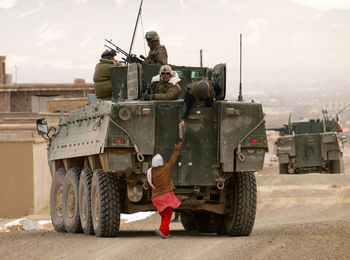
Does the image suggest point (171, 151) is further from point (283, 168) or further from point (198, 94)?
point (283, 168)

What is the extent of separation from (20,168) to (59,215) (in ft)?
39.5

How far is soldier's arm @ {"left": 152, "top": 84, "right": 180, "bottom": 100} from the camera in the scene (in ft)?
45.9

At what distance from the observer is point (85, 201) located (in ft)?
50.3

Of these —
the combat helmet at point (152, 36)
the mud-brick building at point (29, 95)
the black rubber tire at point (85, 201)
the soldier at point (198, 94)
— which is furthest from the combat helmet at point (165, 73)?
the mud-brick building at point (29, 95)

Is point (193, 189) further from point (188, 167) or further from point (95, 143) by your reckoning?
point (95, 143)

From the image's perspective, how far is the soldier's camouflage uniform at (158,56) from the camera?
15.4m

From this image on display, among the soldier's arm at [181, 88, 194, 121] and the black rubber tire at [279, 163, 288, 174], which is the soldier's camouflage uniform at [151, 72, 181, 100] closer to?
the soldier's arm at [181, 88, 194, 121]

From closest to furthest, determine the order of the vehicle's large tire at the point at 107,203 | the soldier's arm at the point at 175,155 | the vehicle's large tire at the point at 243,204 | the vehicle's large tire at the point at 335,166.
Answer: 1. the soldier's arm at the point at 175,155
2. the vehicle's large tire at the point at 107,203
3. the vehicle's large tire at the point at 243,204
4. the vehicle's large tire at the point at 335,166

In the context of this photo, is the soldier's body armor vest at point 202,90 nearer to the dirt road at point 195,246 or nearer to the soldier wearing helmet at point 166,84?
the soldier wearing helmet at point 166,84

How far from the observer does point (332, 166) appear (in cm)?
3950

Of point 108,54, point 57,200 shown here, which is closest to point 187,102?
point 108,54

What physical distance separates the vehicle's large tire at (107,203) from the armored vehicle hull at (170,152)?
1cm

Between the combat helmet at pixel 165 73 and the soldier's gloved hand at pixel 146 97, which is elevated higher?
the combat helmet at pixel 165 73

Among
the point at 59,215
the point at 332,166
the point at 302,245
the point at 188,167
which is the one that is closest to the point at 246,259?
the point at 302,245
